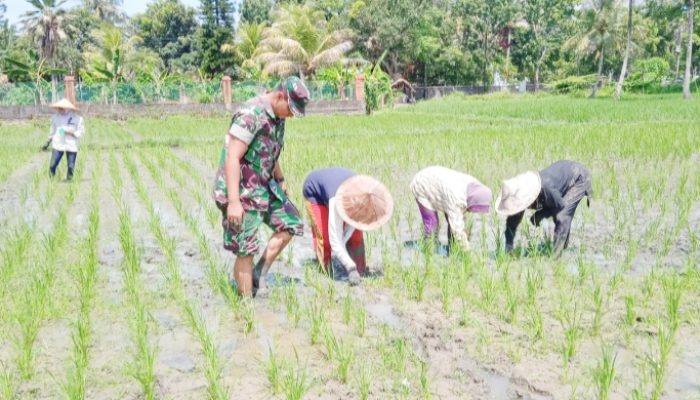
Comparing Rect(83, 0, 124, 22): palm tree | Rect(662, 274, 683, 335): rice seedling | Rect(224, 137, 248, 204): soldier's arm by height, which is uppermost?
Rect(83, 0, 124, 22): palm tree

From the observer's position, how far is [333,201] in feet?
11.6

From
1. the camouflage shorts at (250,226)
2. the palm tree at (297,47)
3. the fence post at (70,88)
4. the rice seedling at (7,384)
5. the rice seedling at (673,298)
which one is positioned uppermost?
the palm tree at (297,47)

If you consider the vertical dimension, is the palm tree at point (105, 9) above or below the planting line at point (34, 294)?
above

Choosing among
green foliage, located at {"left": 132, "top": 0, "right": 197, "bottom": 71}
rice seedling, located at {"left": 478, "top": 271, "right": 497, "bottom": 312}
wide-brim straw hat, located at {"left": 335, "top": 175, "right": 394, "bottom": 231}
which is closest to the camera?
rice seedling, located at {"left": 478, "top": 271, "right": 497, "bottom": 312}

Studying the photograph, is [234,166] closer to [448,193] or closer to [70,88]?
[448,193]

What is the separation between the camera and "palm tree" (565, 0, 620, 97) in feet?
108

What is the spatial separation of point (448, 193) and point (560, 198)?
699 mm

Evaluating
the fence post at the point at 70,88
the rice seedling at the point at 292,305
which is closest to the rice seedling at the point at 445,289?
the rice seedling at the point at 292,305

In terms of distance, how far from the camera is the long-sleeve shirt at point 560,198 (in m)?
3.92

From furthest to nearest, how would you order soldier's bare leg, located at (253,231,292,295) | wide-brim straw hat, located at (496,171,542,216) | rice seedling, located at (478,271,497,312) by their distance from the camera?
wide-brim straw hat, located at (496,171,542,216) < soldier's bare leg, located at (253,231,292,295) < rice seedling, located at (478,271,497,312)

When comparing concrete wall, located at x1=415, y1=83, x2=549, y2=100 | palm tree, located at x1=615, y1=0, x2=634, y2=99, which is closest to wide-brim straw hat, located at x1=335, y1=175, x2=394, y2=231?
palm tree, located at x1=615, y1=0, x2=634, y2=99

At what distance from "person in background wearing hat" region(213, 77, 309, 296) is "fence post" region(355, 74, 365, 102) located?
2098 centimetres

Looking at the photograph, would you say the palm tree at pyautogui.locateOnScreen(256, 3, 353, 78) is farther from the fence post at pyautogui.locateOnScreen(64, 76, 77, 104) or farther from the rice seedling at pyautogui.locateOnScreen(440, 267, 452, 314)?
the rice seedling at pyautogui.locateOnScreen(440, 267, 452, 314)

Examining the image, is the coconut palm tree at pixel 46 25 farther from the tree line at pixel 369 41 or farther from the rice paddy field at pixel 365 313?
the rice paddy field at pixel 365 313
